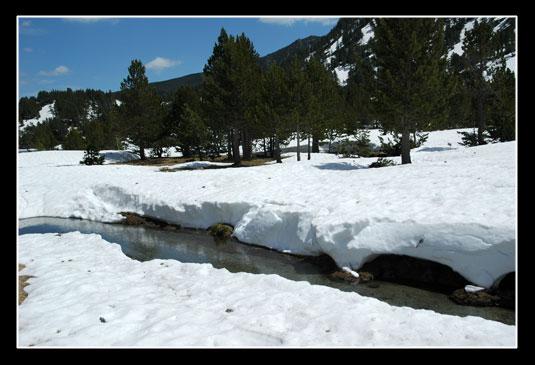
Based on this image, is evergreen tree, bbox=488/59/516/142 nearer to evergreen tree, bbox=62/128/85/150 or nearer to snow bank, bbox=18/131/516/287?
snow bank, bbox=18/131/516/287

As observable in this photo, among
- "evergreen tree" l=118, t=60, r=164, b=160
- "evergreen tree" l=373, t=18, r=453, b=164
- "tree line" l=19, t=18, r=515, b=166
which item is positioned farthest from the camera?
"evergreen tree" l=118, t=60, r=164, b=160

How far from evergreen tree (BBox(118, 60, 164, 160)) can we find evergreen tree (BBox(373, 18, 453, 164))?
2739 centimetres

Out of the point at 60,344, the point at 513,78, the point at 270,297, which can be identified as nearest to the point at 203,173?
the point at 270,297

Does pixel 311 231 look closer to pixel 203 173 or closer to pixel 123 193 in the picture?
pixel 203 173

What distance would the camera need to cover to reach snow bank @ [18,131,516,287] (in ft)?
27.6

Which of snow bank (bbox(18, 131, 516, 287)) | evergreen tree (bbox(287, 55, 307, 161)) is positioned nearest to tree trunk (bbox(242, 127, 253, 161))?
evergreen tree (bbox(287, 55, 307, 161))

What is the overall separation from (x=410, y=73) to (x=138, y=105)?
29800mm

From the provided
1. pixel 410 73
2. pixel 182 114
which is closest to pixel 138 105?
pixel 182 114

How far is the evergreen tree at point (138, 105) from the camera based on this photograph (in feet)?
118

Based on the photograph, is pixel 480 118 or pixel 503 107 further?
pixel 480 118

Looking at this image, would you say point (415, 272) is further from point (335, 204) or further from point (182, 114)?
point (182, 114)

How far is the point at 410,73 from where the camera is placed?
57.4 ft

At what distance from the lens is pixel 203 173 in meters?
21.7

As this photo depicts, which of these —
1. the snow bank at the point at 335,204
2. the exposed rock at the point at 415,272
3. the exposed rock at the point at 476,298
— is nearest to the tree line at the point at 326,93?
the snow bank at the point at 335,204
